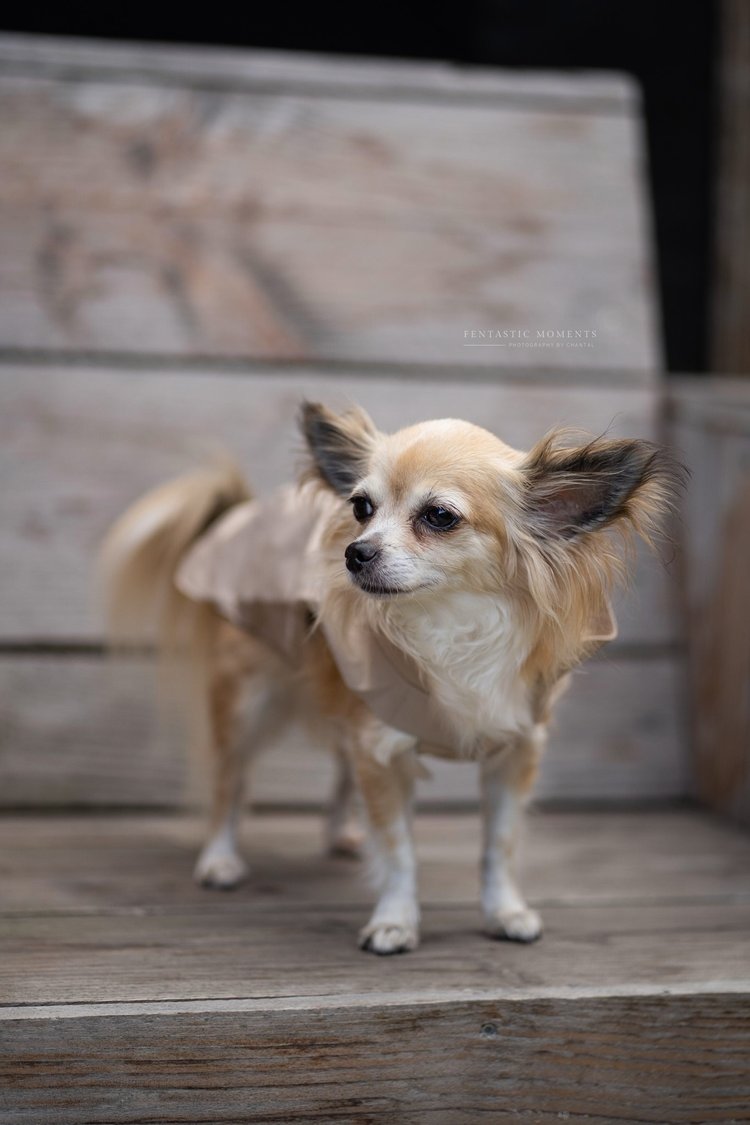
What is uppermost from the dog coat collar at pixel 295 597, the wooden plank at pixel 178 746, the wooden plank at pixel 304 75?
the wooden plank at pixel 304 75

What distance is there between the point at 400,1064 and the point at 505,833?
0.37m

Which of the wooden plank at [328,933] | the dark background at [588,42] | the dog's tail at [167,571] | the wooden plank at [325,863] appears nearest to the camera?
the wooden plank at [328,933]

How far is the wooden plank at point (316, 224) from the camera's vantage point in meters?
2.36

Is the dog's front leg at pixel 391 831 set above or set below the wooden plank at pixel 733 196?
below

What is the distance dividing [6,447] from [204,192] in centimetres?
63

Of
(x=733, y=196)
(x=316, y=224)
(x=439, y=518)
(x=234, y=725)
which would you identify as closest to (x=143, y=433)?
(x=316, y=224)

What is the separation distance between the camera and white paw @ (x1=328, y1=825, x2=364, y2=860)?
2.12 m

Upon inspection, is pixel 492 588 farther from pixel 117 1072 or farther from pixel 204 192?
pixel 204 192

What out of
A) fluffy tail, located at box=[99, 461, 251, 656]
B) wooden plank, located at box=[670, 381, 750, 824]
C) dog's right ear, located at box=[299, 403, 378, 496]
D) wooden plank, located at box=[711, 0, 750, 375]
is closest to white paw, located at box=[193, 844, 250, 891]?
fluffy tail, located at box=[99, 461, 251, 656]

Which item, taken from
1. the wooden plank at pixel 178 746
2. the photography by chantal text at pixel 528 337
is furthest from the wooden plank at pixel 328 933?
the photography by chantal text at pixel 528 337

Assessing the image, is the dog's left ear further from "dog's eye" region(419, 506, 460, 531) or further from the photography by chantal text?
the photography by chantal text

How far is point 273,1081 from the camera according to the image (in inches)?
55.7

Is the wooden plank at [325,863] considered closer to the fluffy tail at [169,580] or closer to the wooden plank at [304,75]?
the fluffy tail at [169,580]

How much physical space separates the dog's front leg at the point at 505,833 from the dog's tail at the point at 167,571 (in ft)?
1.90
